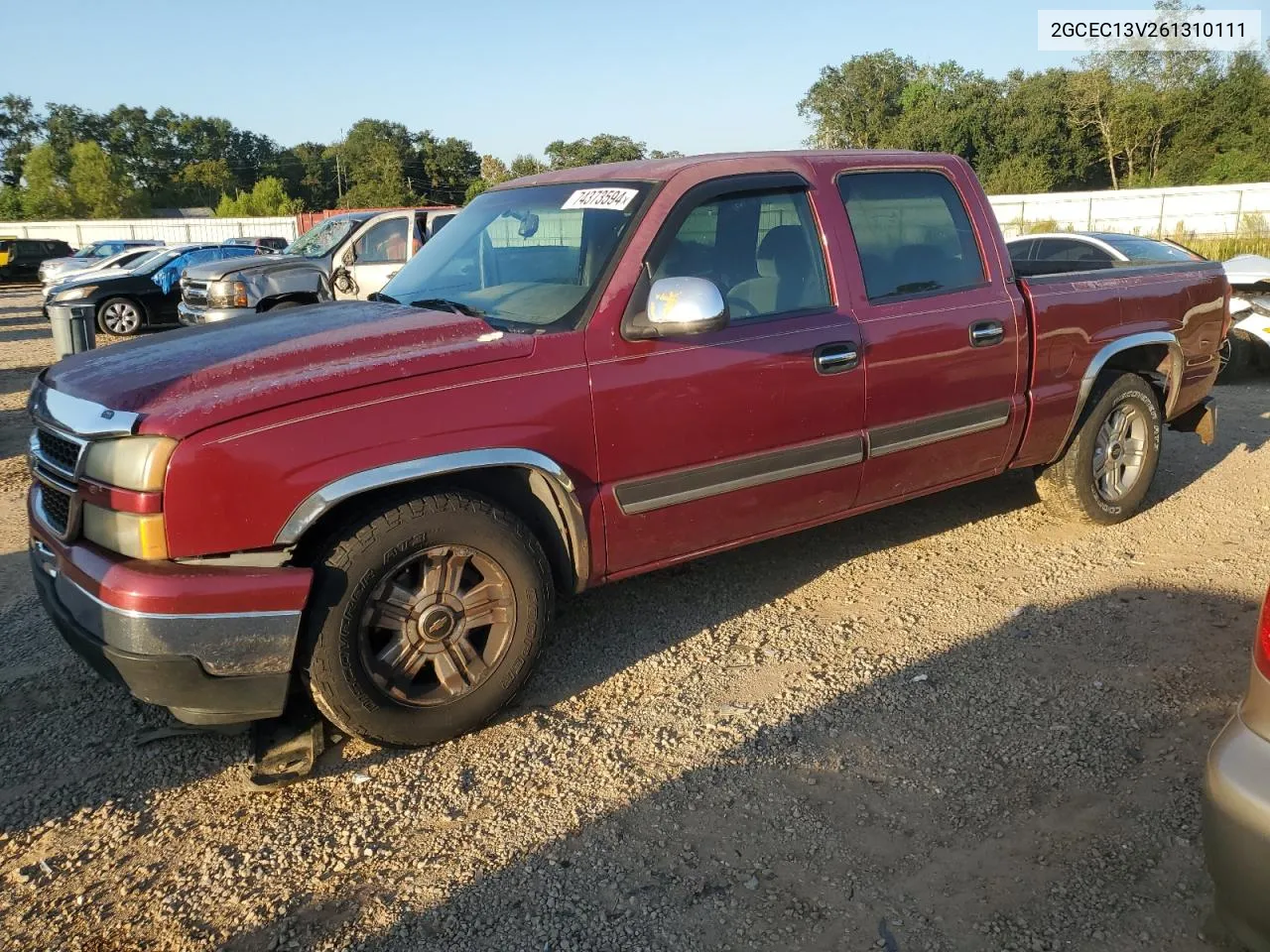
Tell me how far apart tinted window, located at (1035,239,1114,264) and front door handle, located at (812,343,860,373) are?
6.62 meters

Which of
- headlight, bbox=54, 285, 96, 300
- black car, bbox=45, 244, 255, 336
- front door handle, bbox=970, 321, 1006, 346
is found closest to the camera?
front door handle, bbox=970, 321, 1006, 346

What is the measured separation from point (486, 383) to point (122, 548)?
120cm

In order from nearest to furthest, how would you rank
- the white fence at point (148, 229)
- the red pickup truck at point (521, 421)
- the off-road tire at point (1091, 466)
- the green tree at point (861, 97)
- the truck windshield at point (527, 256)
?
the red pickup truck at point (521, 421), the truck windshield at point (527, 256), the off-road tire at point (1091, 466), the white fence at point (148, 229), the green tree at point (861, 97)

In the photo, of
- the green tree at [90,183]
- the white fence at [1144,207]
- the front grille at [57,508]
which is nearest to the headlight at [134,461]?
the front grille at [57,508]

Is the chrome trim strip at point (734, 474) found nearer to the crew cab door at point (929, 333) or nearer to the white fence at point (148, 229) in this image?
the crew cab door at point (929, 333)

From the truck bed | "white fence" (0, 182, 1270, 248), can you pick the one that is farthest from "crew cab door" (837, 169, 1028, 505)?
"white fence" (0, 182, 1270, 248)

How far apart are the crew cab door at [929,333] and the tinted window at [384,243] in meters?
8.35

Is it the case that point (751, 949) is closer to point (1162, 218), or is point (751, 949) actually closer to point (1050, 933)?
point (1050, 933)

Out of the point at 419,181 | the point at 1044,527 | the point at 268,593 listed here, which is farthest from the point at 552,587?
the point at 419,181

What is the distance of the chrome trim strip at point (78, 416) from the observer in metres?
2.84

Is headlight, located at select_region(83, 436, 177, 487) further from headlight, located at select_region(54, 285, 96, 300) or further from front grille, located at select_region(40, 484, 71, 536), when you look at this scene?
headlight, located at select_region(54, 285, 96, 300)

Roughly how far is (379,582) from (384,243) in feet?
31.6

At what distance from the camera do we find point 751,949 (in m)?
2.47

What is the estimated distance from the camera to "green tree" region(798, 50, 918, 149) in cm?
7188
